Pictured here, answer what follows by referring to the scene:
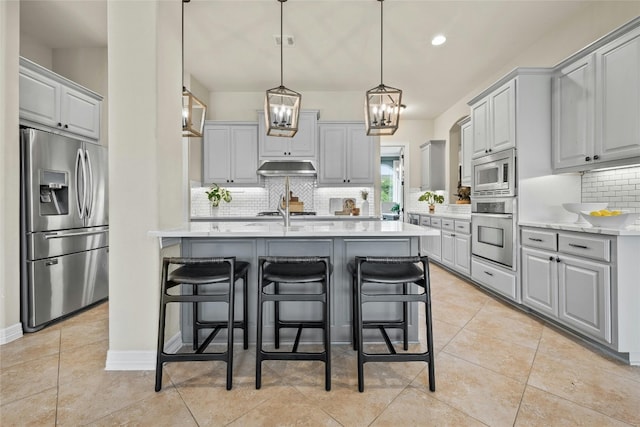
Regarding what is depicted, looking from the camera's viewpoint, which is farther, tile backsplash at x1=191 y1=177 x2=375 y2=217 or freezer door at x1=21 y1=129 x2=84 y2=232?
tile backsplash at x1=191 y1=177 x2=375 y2=217

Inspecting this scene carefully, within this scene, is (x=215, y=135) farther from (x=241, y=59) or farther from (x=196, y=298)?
(x=196, y=298)

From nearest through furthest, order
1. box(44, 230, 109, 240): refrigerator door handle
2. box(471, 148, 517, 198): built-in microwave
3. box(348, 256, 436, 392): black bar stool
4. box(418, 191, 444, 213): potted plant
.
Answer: box(348, 256, 436, 392): black bar stool → box(44, 230, 109, 240): refrigerator door handle → box(471, 148, 517, 198): built-in microwave → box(418, 191, 444, 213): potted plant

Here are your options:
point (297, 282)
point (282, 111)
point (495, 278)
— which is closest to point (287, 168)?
point (282, 111)

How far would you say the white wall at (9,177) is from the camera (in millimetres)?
2352

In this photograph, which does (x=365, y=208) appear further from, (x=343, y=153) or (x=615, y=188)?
(x=615, y=188)

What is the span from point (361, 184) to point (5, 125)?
4090mm

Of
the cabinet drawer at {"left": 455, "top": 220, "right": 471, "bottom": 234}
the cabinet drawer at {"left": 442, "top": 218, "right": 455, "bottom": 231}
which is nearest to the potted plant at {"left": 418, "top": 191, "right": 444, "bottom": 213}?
the cabinet drawer at {"left": 442, "top": 218, "right": 455, "bottom": 231}

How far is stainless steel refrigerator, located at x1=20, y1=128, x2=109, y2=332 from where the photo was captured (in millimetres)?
2549

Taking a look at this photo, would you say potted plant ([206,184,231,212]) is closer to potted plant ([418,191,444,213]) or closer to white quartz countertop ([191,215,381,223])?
white quartz countertop ([191,215,381,223])

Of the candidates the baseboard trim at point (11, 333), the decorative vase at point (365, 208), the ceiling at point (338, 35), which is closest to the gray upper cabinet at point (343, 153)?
the decorative vase at point (365, 208)

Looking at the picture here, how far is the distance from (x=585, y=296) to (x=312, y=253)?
212 cm

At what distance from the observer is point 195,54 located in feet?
12.5

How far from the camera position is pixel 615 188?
2627 mm

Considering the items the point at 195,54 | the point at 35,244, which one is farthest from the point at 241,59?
the point at 35,244
